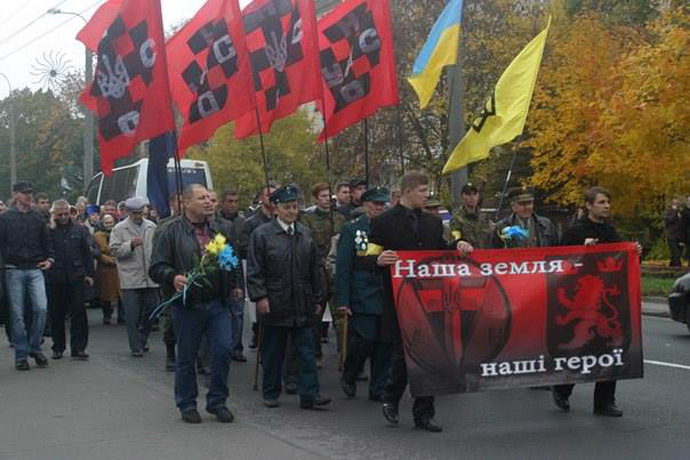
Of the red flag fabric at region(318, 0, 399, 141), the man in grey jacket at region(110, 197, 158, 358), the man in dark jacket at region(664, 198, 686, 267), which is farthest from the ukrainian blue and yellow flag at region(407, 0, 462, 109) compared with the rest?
the man in dark jacket at region(664, 198, 686, 267)

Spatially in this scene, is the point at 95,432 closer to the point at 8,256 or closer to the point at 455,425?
the point at 455,425

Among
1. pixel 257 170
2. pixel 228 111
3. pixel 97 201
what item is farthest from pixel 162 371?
pixel 257 170

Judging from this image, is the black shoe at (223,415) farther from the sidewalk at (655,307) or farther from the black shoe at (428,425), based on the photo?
the sidewalk at (655,307)

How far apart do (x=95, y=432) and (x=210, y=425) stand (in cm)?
87

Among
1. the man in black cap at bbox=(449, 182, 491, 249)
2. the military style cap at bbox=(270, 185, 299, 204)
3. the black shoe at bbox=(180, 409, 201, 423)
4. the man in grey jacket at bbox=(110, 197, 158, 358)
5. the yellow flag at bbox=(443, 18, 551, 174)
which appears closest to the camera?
the black shoe at bbox=(180, 409, 201, 423)

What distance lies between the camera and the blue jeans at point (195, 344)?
25.3ft

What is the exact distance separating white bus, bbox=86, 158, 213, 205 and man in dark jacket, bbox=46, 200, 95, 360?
539 inches

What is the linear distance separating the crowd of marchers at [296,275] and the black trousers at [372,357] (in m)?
0.01

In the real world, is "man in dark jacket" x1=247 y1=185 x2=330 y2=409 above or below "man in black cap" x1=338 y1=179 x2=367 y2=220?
below

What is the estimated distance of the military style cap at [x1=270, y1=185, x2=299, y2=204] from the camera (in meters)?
8.25

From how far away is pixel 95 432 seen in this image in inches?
297

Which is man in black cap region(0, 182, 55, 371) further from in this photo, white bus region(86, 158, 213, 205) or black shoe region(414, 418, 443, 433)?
white bus region(86, 158, 213, 205)

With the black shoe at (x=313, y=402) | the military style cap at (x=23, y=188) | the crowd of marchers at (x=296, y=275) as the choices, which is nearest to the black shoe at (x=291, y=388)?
the crowd of marchers at (x=296, y=275)

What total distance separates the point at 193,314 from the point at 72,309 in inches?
157
